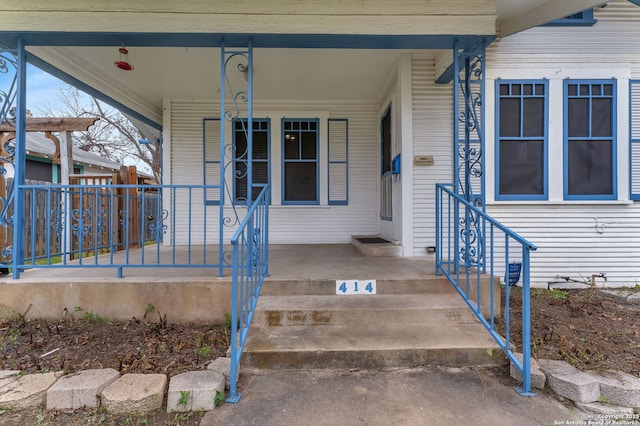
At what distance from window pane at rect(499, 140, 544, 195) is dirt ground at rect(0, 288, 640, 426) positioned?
161cm

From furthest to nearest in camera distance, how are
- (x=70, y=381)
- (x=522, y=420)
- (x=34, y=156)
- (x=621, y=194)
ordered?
(x=34, y=156)
(x=621, y=194)
(x=70, y=381)
(x=522, y=420)

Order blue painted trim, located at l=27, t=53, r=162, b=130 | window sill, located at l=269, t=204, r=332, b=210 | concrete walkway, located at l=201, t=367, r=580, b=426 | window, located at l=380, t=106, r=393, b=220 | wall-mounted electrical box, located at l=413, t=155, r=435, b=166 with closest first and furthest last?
concrete walkway, located at l=201, t=367, r=580, b=426
blue painted trim, located at l=27, t=53, r=162, b=130
wall-mounted electrical box, located at l=413, t=155, r=435, b=166
window, located at l=380, t=106, r=393, b=220
window sill, located at l=269, t=204, r=332, b=210

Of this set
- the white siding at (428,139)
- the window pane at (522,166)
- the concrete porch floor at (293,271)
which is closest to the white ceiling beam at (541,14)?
the white siding at (428,139)

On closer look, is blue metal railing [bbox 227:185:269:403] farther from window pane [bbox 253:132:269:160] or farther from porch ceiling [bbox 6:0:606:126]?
window pane [bbox 253:132:269:160]

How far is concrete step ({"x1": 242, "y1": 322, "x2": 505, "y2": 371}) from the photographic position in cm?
226

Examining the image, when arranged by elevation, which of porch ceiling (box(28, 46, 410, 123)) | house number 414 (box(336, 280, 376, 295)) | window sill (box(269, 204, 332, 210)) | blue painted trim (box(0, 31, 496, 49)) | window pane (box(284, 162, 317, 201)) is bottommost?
house number 414 (box(336, 280, 376, 295))

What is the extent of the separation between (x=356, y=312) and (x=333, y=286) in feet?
1.24

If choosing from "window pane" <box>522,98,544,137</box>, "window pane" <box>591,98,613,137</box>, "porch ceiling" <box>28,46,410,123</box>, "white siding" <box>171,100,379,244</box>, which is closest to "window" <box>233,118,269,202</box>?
"white siding" <box>171,100,379,244</box>

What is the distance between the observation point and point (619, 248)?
4.29 m

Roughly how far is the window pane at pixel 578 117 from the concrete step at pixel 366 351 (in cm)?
339

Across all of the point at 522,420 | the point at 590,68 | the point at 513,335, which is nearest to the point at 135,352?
the point at 522,420

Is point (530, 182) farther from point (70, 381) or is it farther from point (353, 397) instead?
point (70, 381)

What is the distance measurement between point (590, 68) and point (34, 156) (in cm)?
1237

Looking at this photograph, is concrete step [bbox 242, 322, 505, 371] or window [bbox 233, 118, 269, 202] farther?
window [bbox 233, 118, 269, 202]
